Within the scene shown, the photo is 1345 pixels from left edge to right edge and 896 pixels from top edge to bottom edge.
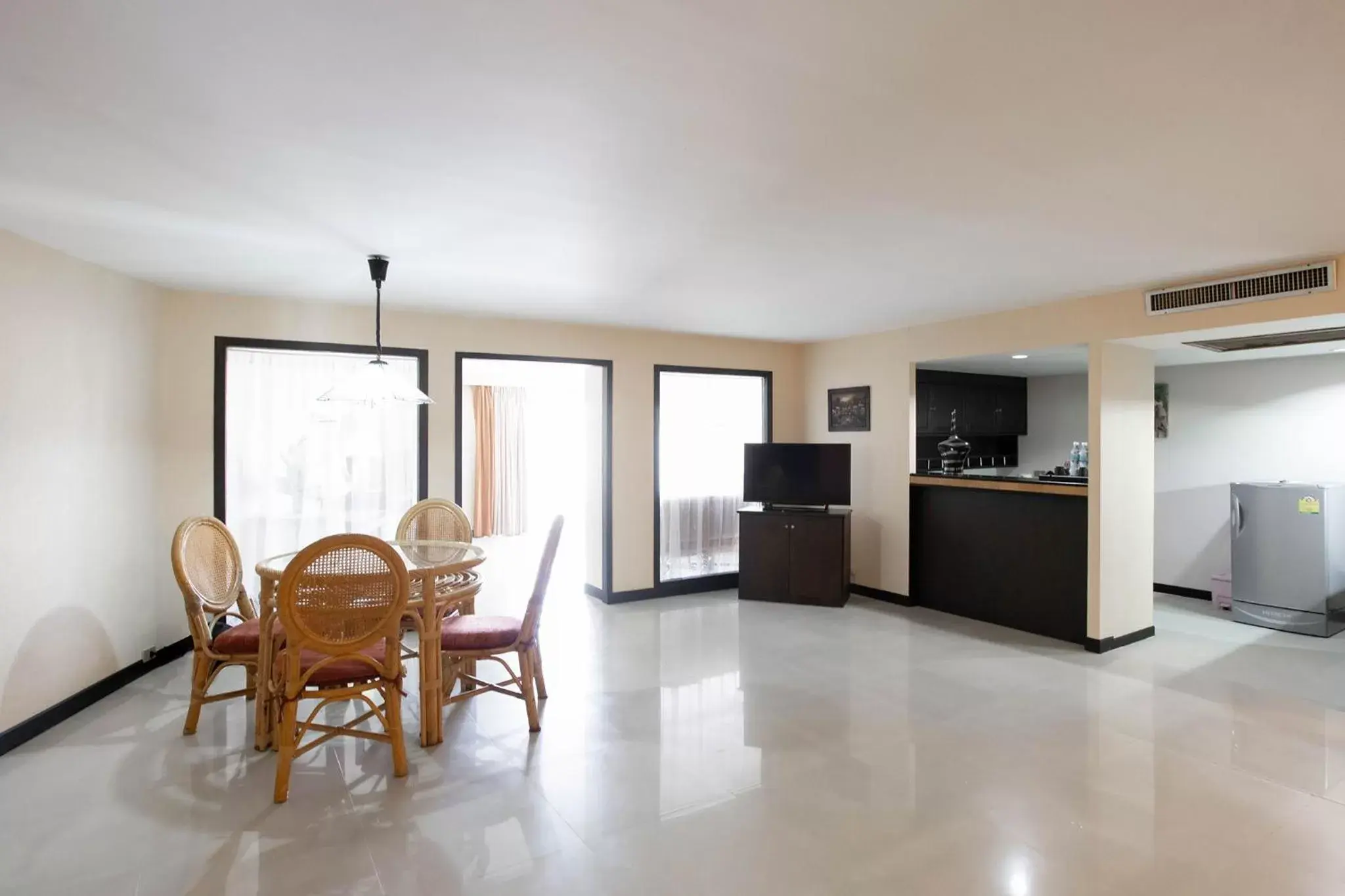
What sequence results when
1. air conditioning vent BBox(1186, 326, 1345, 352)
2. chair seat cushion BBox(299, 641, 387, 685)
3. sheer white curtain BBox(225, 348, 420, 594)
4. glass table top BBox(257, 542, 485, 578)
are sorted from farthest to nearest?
sheer white curtain BBox(225, 348, 420, 594) → air conditioning vent BBox(1186, 326, 1345, 352) → glass table top BBox(257, 542, 485, 578) → chair seat cushion BBox(299, 641, 387, 685)

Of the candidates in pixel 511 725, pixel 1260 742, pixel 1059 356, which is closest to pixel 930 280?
pixel 1059 356

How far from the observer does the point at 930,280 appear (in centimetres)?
407

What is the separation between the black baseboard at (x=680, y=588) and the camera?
19.6 ft

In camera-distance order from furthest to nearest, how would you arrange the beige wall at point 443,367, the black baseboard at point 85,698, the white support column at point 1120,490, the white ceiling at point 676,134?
the white support column at point 1120,490 < the beige wall at point 443,367 < the black baseboard at point 85,698 < the white ceiling at point 676,134

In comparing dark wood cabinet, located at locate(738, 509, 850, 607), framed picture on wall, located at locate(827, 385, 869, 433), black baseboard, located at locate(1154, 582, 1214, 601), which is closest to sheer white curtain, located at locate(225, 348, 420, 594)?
dark wood cabinet, located at locate(738, 509, 850, 607)

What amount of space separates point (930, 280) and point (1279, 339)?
2511 mm

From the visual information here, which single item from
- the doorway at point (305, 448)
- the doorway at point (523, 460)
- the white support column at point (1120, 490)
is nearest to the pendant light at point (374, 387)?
the doorway at point (305, 448)

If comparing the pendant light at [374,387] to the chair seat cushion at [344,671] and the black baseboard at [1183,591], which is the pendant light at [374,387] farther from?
the black baseboard at [1183,591]

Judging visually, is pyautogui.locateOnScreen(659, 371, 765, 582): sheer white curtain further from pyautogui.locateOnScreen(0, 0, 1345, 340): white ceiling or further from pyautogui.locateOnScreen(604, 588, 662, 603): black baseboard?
pyautogui.locateOnScreen(0, 0, 1345, 340): white ceiling

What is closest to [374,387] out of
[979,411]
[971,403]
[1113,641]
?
[1113,641]

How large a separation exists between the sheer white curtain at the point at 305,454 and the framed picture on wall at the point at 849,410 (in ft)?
12.5

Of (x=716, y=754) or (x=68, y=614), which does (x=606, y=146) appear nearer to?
(x=716, y=754)

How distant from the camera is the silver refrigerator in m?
5.04

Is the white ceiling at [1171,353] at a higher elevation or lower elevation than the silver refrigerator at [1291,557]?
higher
